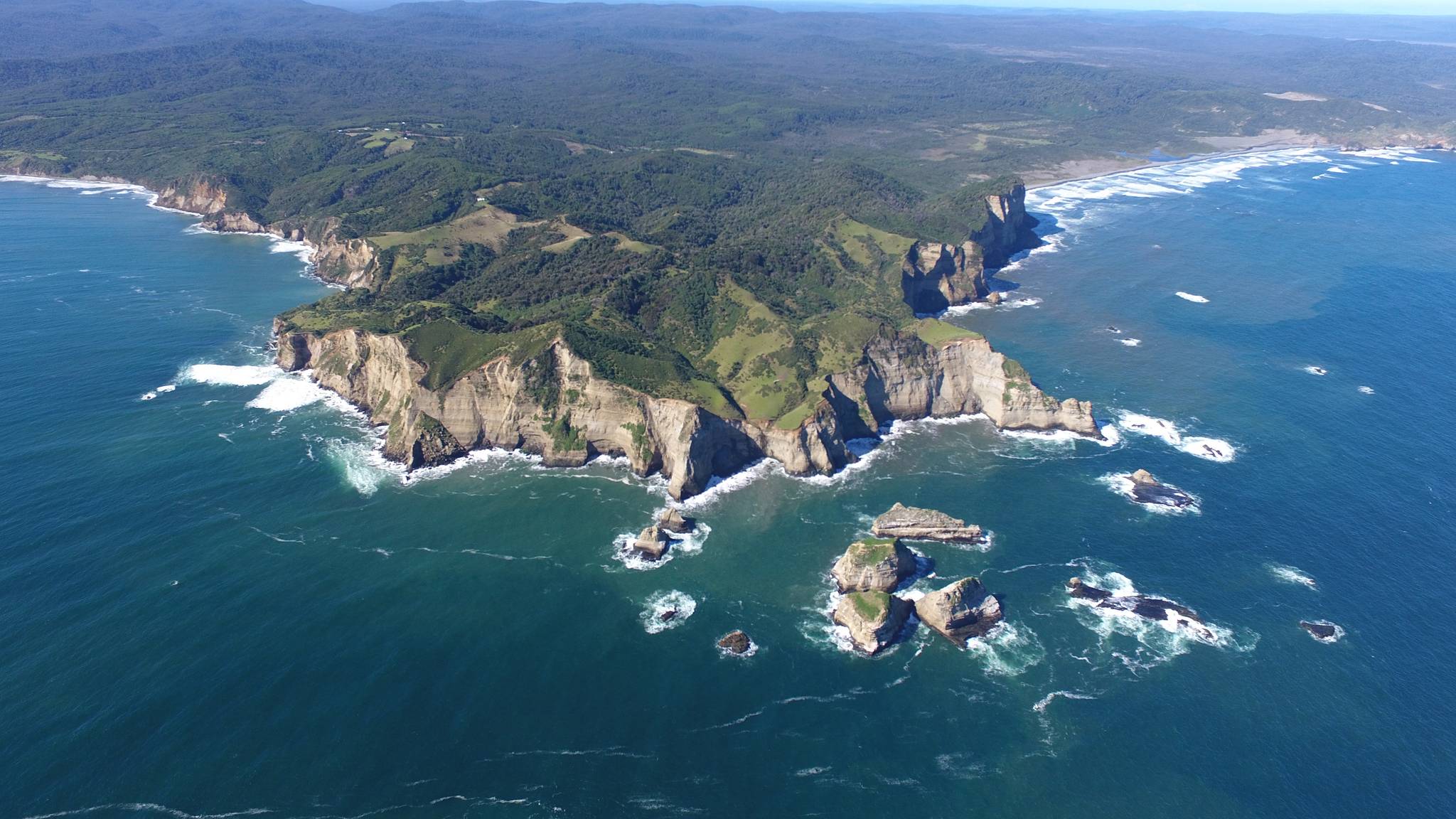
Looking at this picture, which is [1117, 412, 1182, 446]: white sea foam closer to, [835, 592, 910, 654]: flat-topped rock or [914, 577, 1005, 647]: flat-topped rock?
[914, 577, 1005, 647]: flat-topped rock

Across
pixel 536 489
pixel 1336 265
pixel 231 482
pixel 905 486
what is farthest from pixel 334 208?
pixel 1336 265

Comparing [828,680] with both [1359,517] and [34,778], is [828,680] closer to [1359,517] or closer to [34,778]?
[34,778]

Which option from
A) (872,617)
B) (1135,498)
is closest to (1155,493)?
(1135,498)

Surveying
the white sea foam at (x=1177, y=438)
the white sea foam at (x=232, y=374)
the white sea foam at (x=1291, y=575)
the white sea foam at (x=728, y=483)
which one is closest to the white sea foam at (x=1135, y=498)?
the white sea foam at (x=1291, y=575)

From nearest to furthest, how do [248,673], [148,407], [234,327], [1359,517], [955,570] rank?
[248,673] → [955,570] → [1359,517] → [148,407] → [234,327]

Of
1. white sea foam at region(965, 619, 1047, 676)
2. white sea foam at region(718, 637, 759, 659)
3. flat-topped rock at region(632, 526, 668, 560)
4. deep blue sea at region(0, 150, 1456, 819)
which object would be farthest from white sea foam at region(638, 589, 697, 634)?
white sea foam at region(965, 619, 1047, 676)

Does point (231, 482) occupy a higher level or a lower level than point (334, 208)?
lower

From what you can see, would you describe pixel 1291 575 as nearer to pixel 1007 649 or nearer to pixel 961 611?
pixel 1007 649
